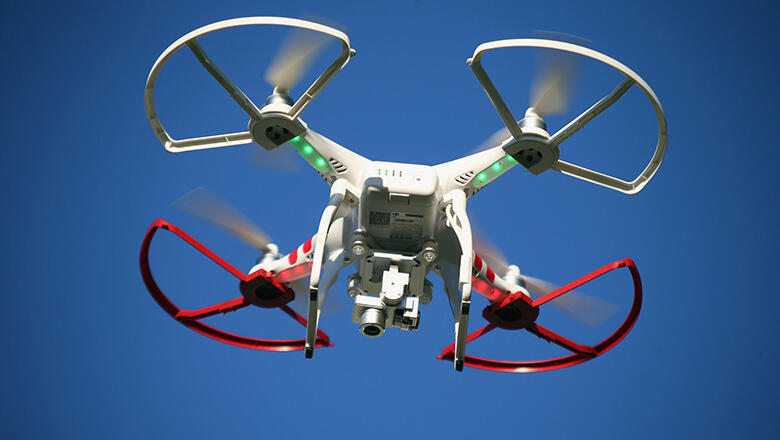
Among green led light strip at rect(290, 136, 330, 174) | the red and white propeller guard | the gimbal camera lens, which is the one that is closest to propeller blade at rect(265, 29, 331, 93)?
green led light strip at rect(290, 136, 330, 174)

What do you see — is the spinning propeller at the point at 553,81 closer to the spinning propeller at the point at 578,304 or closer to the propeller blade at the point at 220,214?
the spinning propeller at the point at 578,304

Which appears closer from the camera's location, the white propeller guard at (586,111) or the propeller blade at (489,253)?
the white propeller guard at (586,111)

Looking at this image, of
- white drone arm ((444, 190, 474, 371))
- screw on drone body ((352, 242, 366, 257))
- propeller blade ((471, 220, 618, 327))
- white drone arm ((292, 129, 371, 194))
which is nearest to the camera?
white drone arm ((444, 190, 474, 371))

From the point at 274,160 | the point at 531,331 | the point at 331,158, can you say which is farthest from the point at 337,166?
the point at 531,331

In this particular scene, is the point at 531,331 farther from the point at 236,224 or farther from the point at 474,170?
the point at 236,224

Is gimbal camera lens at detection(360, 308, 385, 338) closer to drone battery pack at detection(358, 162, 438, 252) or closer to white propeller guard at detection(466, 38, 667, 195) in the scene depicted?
drone battery pack at detection(358, 162, 438, 252)

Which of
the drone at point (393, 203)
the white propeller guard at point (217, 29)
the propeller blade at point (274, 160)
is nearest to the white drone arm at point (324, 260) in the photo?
the drone at point (393, 203)
